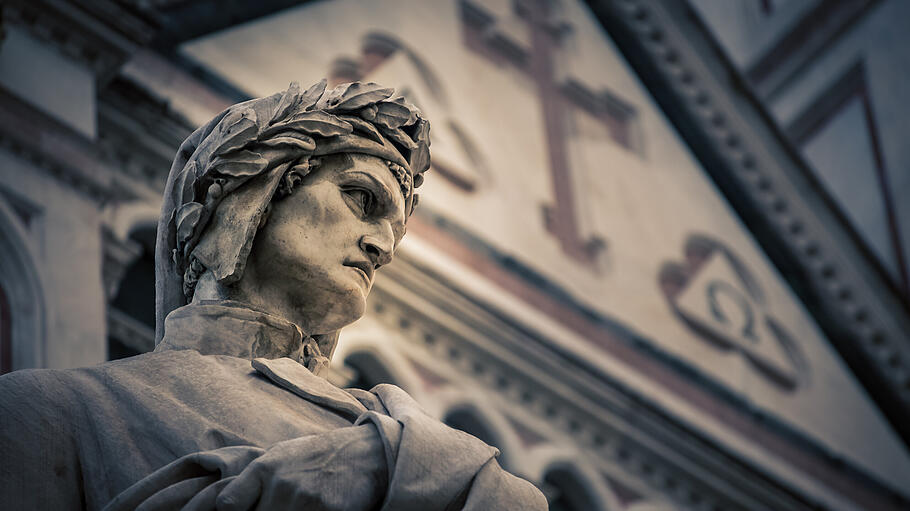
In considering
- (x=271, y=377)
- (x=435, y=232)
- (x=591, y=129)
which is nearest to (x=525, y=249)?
(x=435, y=232)

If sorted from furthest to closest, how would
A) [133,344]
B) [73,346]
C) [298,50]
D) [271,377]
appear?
[298,50] → [133,344] → [73,346] → [271,377]

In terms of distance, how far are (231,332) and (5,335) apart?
155 inches

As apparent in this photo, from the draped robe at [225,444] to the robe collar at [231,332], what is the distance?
0.05ft

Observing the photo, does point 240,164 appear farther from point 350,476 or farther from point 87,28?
point 87,28

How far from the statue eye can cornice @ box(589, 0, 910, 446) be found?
9860mm

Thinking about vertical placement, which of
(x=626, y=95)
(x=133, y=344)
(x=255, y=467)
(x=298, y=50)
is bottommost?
(x=133, y=344)

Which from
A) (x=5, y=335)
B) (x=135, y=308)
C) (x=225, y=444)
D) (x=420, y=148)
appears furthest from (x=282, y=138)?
(x=135, y=308)

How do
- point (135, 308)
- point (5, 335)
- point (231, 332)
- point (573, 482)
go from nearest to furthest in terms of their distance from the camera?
1. point (231, 332)
2. point (5, 335)
3. point (135, 308)
4. point (573, 482)

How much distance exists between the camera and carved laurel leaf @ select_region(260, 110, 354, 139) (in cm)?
297

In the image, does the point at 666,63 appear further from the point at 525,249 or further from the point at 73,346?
the point at 73,346

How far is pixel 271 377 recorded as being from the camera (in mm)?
2709

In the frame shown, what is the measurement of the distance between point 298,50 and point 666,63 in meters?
3.91

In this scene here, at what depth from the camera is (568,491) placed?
1000cm

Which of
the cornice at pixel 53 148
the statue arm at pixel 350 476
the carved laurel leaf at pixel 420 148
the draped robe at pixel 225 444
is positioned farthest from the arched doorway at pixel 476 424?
the statue arm at pixel 350 476
